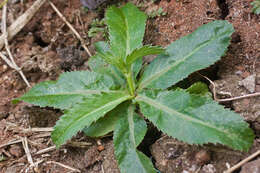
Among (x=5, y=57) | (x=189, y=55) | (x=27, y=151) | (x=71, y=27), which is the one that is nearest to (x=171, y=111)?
(x=189, y=55)

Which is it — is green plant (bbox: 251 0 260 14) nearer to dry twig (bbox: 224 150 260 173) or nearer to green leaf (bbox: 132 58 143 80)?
green leaf (bbox: 132 58 143 80)

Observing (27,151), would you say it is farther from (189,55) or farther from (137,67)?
(189,55)

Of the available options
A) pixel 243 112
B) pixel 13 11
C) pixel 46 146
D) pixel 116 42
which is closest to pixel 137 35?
pixel 116 42

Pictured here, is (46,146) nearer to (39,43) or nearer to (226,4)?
(39,43)

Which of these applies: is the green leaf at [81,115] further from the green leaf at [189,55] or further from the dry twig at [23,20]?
the dry twig at [23,20]

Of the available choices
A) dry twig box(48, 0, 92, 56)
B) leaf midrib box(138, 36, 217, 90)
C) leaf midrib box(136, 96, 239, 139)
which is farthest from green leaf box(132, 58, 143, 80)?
dry twig box(48, 0, 92, 56)

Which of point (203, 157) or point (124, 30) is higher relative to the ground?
point (124, 30)
